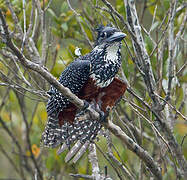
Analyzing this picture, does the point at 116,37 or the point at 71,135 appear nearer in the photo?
the point at 116,37

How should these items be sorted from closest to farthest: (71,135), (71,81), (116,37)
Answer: (116,37) → (71,81) → (71,135)

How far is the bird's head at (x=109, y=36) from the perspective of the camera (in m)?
3.69

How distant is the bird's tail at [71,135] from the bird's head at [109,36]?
0.76 meters

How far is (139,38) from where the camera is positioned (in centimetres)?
313

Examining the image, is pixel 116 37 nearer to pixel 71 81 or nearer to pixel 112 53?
pixel 112 53

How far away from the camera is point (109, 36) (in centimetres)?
381

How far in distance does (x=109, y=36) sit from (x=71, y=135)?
1.11m

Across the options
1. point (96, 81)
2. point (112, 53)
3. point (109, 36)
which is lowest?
point (96, 81)

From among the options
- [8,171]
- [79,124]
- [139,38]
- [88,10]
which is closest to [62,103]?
[79,124]

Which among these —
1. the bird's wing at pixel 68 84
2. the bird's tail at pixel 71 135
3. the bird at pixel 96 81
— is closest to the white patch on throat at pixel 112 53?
the bird at pixel 96 81

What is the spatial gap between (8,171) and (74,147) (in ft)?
12.7

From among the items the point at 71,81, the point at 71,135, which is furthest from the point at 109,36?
the point at 71,135

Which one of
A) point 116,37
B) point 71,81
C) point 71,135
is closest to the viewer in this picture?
point 116,37

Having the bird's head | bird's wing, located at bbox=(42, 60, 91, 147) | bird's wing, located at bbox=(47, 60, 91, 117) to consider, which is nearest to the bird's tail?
bird's wing, located at bbox=(42, 60, 91, 147)
